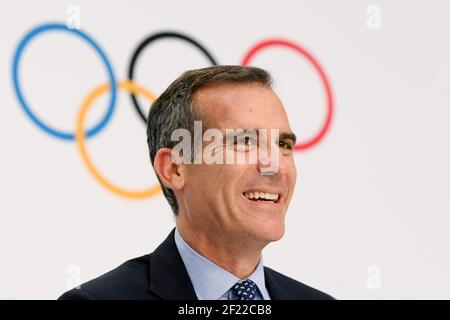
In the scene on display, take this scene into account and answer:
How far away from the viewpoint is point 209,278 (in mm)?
1206

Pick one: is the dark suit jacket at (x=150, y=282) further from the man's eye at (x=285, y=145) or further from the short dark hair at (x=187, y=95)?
the man's eye at (x=285, y=145)

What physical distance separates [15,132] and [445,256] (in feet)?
4.67

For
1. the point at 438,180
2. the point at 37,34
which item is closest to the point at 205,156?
the point at 37,34

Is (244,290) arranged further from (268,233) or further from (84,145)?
(84,145)

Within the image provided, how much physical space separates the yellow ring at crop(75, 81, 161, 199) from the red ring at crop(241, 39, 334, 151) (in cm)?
36

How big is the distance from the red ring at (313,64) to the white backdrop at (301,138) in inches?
0.6

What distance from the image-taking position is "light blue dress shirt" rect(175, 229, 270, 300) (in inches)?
47.2

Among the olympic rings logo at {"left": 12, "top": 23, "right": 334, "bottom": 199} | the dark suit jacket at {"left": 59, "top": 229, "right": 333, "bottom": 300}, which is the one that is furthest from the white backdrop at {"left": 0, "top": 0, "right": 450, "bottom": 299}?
the dark suit jacket at {"left": 59, "top": 229, "right": 333, "bottom": 300}

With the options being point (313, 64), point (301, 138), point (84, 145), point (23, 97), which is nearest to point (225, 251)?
point (84, 145)

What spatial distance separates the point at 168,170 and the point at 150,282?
0.20 m

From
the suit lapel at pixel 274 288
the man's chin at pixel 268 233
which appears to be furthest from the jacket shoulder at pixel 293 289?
the man's chin at pixel 268 233

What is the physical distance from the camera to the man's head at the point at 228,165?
1202 millimetres

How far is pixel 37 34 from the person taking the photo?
6.83ft

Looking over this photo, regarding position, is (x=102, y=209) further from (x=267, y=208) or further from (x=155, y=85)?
(x=267, y=208)
